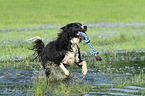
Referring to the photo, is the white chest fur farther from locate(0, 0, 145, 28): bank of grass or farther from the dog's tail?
locate(0, 0, 145, 28): bank of grass

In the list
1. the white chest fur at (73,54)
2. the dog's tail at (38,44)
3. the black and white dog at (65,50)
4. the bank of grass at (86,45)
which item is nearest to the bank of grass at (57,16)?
the bank of grass at (86,45)

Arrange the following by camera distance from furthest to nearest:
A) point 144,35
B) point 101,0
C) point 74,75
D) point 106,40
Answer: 1. point 101,0
2. point 144,35
3. point 106,40
4. point 74,75

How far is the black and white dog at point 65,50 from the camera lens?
789 cm

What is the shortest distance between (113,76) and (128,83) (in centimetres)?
92

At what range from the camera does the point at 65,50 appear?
8.06m

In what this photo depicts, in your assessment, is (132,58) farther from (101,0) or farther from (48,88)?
(101,0)

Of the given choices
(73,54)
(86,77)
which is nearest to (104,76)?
(86,77)

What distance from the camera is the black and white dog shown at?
789 cm

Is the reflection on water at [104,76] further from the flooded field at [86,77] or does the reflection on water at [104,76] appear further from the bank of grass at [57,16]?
the bank of grass at [57,16]

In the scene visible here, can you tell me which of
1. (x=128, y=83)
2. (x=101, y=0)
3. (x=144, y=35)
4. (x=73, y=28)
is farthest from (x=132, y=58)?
(x=101, y=0)

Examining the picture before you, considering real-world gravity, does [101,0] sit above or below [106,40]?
above

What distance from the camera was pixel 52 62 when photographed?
838cm

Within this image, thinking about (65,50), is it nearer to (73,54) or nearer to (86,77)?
(73,54)

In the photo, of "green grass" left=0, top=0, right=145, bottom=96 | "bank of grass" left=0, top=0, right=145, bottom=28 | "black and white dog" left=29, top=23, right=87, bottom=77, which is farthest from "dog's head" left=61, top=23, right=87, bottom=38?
"bank of grass" left=0, top=0, right=145, bottom=28
